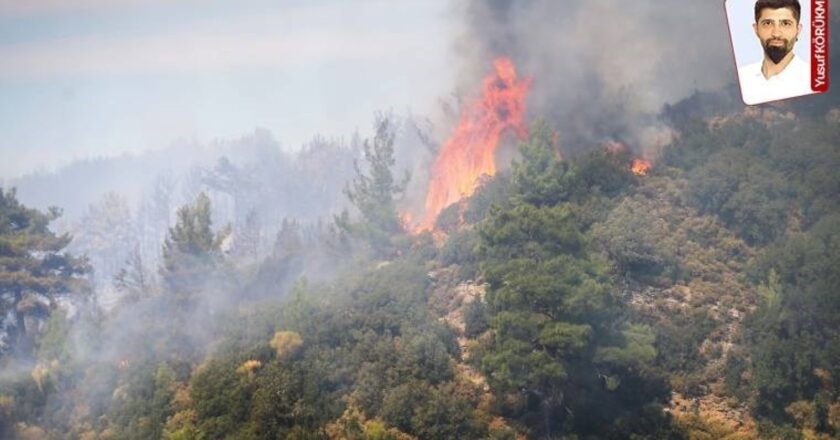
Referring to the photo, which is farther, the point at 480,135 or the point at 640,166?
the point at 480,135

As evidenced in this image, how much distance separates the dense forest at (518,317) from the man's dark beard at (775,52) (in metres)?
16.8

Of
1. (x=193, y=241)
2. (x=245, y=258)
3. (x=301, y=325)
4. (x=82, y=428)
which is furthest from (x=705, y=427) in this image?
(x=245, y=258)

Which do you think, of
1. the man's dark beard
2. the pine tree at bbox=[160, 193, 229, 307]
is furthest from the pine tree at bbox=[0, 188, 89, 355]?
the man's dark beard

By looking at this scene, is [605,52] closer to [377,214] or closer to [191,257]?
[377,214]

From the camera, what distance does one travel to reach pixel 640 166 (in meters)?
58.7

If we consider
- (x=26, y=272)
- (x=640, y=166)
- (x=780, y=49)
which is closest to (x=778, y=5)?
(x=780, y=49)

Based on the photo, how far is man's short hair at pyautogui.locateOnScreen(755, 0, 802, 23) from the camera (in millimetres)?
18500

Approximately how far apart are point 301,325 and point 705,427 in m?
23.2

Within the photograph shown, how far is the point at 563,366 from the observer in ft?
109

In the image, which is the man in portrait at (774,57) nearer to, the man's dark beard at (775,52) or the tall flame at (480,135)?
the man's dark beard at (775,52)

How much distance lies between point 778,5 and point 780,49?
3.65 feet

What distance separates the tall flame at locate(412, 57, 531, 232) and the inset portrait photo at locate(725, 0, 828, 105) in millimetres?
44667

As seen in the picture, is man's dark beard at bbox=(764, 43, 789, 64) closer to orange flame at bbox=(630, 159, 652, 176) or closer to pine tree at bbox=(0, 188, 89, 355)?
orange flame at bbox=(630, 159, 652, 176)

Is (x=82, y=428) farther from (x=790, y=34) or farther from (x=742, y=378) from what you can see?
(x=790, y=34)
